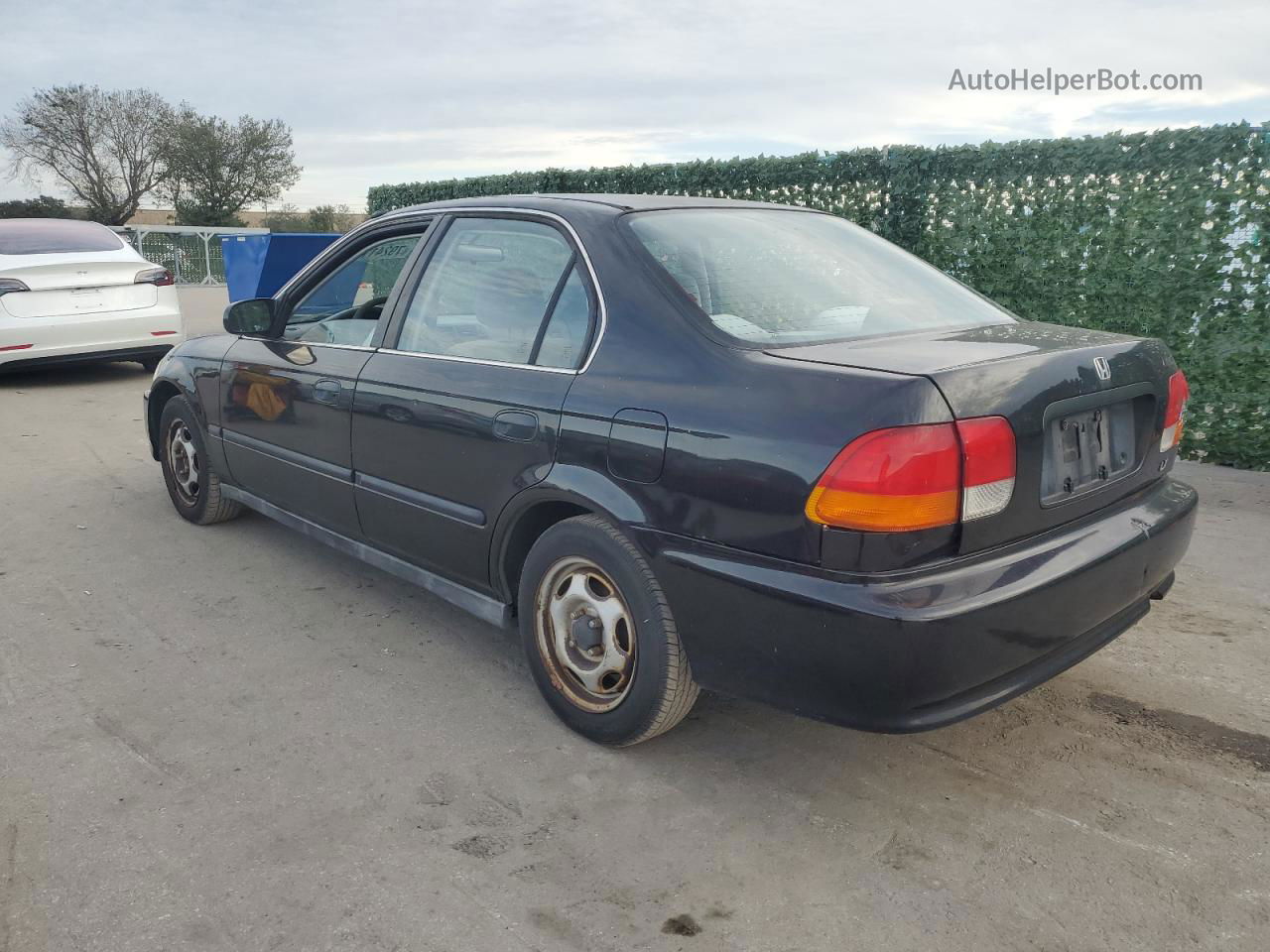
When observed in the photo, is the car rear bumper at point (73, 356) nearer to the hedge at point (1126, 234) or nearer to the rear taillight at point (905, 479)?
the hedge at point (1126, 234)

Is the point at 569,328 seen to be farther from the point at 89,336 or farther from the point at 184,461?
the point at 89,336

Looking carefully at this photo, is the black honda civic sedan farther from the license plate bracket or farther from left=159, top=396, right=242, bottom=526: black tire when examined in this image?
left=159, top=396, right=242, bottom=526: black tire

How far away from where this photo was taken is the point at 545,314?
3309mm

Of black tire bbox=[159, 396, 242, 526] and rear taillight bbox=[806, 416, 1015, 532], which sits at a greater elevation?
rear taillight bbox=[806, 416, 1015, 532]

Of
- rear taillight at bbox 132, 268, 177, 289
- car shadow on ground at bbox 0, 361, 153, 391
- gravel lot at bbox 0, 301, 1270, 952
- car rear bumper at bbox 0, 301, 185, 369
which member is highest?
rear taillight at bbox 132, 268, 177, 289

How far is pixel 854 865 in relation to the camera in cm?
260

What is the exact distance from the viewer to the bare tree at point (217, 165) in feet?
160

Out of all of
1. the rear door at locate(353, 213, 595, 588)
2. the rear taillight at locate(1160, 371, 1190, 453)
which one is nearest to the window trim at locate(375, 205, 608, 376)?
the rear door at locate(353, 213, 595, 588)

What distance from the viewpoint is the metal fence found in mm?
27609

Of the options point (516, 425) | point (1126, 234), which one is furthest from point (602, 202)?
point (1126, 234)

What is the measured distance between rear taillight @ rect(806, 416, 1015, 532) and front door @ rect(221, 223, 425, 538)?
6.95 feet

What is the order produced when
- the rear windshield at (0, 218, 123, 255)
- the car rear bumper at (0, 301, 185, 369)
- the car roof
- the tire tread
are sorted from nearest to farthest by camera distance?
the tire tread
the car roof
the car rear bumper at (0, 301, 185, 369)
the rear windshield at (0, 218, 123, 255)

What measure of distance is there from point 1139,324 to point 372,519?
5079mm

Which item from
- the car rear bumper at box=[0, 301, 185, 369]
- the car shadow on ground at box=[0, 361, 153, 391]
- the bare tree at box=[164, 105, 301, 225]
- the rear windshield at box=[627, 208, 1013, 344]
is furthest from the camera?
the bare tree at box=[164, 105, 301, 225]
